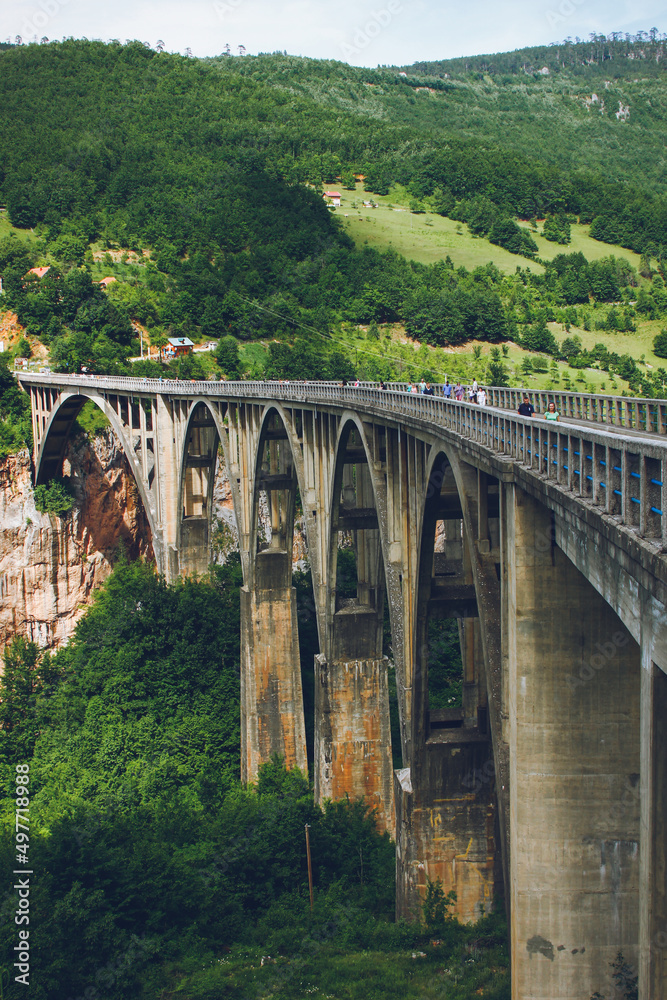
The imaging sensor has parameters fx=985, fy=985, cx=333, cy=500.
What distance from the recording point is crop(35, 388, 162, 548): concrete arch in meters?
60.2

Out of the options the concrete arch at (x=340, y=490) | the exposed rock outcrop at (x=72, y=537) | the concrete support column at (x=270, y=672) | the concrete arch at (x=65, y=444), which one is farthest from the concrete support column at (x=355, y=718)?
the exposed rock outcrop at (x=72, y=537)

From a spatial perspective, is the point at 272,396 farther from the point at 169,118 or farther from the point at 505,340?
the point at 169,118

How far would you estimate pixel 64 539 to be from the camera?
71.5 metres

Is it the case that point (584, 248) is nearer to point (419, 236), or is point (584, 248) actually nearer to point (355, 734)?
point (419, 236)

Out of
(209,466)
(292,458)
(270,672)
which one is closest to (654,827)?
(292,458)

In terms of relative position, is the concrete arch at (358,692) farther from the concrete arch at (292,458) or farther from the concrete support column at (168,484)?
the concrete support column at (168,484)

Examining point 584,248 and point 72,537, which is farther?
point 584,248

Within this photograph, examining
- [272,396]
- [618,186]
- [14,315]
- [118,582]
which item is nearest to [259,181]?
[14,315]

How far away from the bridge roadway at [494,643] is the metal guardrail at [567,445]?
2.2 inches

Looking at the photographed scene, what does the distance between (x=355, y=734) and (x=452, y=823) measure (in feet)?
36.5

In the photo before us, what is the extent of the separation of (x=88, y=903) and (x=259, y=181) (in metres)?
101

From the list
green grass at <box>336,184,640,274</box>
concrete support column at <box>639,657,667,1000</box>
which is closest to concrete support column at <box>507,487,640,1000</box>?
concrete support column at <box>639,657,667,1000</box>

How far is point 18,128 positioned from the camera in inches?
4919

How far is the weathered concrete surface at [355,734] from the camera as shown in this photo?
37000 mm
